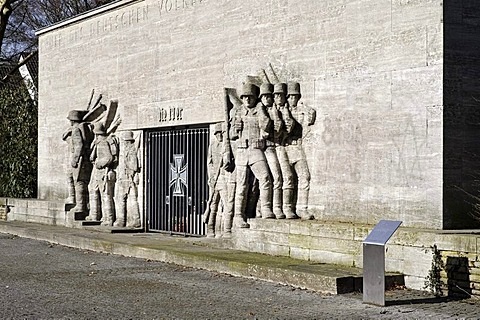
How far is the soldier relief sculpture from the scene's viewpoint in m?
20.1

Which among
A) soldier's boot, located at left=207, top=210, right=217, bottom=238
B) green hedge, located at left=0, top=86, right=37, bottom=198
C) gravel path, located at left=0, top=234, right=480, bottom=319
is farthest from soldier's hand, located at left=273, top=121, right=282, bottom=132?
green hedge, located at left=0, top=86, right=37, bottom=198

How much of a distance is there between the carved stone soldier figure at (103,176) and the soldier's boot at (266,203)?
6075 mm

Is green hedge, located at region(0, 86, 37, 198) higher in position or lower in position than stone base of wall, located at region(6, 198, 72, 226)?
higher

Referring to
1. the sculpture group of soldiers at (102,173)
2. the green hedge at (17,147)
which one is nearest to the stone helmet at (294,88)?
the sculpture group of soldiers at (102,173)

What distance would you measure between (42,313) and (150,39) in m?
10.0

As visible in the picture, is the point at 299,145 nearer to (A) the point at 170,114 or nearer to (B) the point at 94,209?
(A) the point at 170,114

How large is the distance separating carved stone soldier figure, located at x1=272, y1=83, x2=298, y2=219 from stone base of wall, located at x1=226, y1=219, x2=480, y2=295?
645 millimetres

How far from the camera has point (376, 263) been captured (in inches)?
418

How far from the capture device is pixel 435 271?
37.6 ft

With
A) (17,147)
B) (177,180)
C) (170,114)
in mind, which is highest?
(170,114)

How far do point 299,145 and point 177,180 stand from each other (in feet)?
14.1

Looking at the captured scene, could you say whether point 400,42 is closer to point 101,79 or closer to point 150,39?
point 150,39

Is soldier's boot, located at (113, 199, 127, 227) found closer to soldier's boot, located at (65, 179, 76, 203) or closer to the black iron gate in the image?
the black iron gate

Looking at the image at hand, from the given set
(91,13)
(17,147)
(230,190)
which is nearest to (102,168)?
(91,13)
